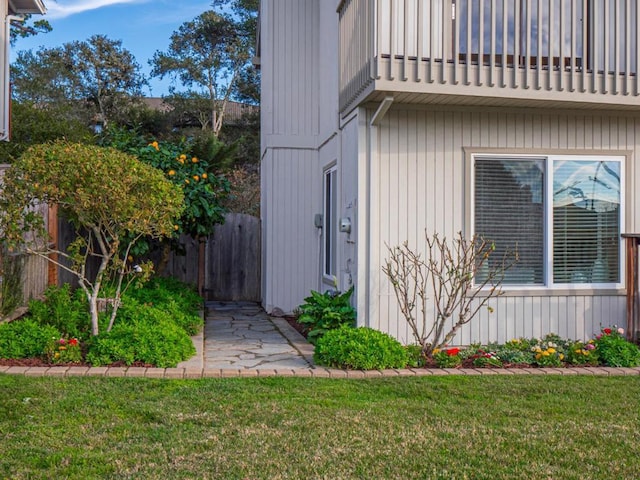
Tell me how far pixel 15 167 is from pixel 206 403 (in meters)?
3.17

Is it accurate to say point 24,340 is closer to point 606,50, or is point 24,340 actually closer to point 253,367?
point 253,367

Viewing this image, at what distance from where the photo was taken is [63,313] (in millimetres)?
7848

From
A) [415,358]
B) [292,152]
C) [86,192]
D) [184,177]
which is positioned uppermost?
[292,152]

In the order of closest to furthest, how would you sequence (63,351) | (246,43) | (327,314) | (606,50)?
(63,351) < (606,50) < (327,314) < (246,43)

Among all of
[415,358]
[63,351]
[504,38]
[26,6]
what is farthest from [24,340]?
[26,6]

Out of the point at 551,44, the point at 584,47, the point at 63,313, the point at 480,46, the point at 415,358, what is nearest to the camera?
the point at 415,358

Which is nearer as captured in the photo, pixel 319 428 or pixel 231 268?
pixel 319 428

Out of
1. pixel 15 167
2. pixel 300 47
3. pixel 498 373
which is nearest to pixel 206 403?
pixel 498 373

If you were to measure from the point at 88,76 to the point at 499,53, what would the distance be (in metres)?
23.4

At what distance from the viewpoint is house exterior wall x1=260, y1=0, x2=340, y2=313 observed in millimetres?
11219

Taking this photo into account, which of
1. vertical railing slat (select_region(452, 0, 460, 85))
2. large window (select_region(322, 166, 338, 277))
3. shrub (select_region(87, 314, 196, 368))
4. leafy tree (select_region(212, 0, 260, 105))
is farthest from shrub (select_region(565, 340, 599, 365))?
leafy tree (select_region(212, 0, 260, 105))

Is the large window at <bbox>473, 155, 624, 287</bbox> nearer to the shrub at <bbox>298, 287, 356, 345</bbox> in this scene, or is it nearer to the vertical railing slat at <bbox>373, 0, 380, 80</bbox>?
the shrub at <bbox>298, 287, 356, 345</bbox>

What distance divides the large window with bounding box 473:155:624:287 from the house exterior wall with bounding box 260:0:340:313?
143 inches

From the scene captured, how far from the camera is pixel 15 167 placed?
701 cm
